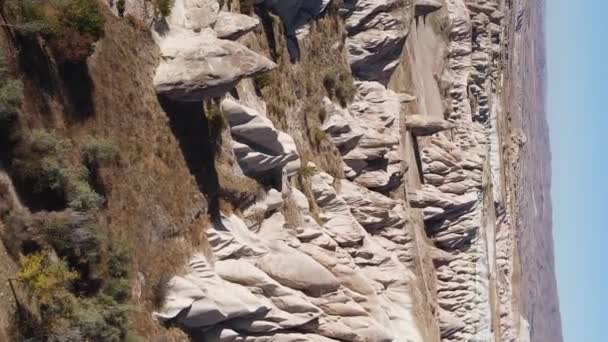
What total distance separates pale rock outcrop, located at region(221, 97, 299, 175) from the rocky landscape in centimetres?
6

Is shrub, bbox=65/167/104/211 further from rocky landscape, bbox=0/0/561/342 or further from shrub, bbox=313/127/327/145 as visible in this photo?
shrub, bbox=313/127/327/145

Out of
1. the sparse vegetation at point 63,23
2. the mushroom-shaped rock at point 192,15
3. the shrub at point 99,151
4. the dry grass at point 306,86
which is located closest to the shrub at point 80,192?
the shrub at point 99,151

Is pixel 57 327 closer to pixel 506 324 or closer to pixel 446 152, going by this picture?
pixel 446 152

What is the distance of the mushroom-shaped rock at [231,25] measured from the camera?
67.2ft

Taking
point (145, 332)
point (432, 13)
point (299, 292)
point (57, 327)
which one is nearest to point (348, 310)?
point (299, 292)

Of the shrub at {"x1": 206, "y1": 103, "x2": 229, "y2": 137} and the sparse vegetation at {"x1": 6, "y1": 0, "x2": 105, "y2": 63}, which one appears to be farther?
the shrub at {"x1": 206, "y1": 103, "x2": 229, "y2": 137}

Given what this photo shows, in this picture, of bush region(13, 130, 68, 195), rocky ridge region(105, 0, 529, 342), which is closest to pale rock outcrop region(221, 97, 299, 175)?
rocky ridge region(105, 0, 529, 342)

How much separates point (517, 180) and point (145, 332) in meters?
50.3

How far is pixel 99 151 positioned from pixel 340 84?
1553 cm

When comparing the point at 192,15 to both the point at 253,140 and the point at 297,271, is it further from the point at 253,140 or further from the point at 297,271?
the point at 297,271

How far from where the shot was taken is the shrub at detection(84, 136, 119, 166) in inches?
624

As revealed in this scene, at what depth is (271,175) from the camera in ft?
76.3

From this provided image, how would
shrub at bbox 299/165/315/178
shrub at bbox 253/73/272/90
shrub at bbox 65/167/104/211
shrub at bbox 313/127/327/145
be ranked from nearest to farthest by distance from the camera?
shrub at bbox 65/167/104/211 < shrub at bbox 253/73/272/90 < shrub at bbox 299/165/315/178 < shrub at bbox 313/127/327/145

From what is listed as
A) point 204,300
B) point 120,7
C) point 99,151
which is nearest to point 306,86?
point 120,7
